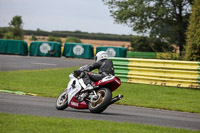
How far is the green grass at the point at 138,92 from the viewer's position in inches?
497

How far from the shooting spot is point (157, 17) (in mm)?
44656

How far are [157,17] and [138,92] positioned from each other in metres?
30.2

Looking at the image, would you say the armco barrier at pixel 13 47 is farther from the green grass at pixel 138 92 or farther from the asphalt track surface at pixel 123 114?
the asphalt track surface at pixel 123 114

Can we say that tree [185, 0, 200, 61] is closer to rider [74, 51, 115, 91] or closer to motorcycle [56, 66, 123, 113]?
rider [74, 51, 115, 91]

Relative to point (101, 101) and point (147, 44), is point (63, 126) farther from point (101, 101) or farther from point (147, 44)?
point (147, 44)

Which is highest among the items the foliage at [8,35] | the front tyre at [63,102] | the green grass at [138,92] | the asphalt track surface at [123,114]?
the foliage at [8,35]

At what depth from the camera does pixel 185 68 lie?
17016mm

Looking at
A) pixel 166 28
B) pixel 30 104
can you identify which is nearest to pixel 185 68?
pixel 30 104

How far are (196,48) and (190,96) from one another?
506 cm

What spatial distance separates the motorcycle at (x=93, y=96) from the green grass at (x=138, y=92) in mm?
2914

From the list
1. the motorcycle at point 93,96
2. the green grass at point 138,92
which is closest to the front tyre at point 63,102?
the motorcycle at point 93,96

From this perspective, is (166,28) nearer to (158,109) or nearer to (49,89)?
(49,89)

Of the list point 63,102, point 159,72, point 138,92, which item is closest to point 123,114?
point 63,102

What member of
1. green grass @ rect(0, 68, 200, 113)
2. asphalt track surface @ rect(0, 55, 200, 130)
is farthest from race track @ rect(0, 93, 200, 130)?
green grass @ rect(0, 68, 200, 113)
